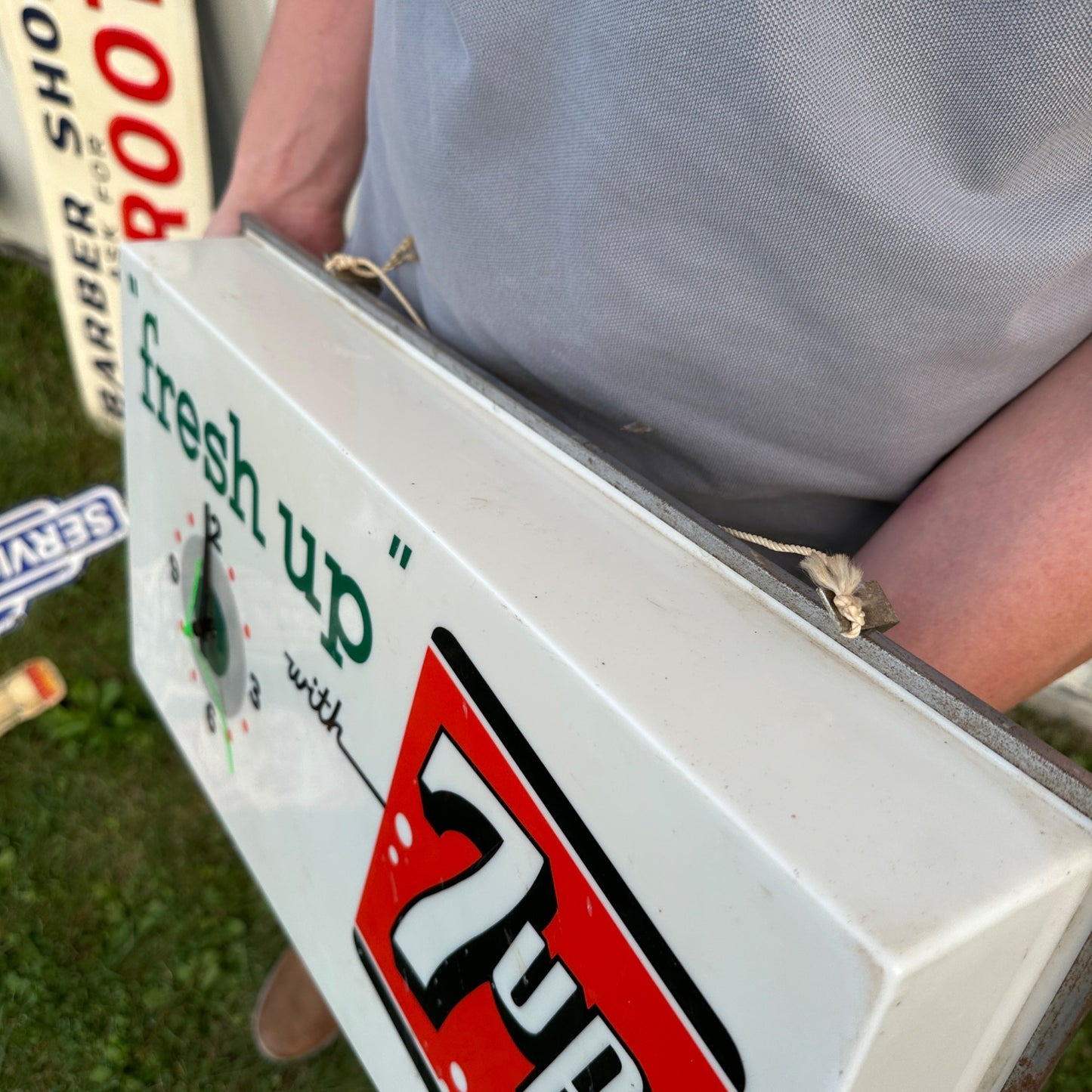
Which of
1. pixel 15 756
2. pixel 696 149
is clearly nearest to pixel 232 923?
pixel 15 756

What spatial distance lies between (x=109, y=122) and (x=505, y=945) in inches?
69.7

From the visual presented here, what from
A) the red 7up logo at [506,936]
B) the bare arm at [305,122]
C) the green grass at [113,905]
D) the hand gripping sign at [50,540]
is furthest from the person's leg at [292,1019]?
the bare arm at [305,122]

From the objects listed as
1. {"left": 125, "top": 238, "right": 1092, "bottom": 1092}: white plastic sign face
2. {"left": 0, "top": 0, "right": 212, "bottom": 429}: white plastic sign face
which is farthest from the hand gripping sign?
{"left": 125, "top": 238, "right": 1092, "bottom": 1092}: white plastic sign face

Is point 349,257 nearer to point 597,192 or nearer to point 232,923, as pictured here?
point 597,192

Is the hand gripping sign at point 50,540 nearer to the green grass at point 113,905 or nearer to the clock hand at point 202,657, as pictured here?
the green grass at point 113,905

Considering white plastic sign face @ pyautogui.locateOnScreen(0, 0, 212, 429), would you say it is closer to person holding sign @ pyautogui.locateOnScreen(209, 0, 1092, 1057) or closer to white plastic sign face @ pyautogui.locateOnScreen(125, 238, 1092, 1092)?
white plastic sign face @ pyautogui.locateOnScreen(125, 238, 1092, 1092)

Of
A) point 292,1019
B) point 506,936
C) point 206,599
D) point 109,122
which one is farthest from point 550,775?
→ point 109,122

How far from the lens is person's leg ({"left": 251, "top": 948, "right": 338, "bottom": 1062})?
1.34 metres

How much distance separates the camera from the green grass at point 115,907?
4.45 ft

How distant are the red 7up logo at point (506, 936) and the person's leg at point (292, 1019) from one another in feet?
2.64

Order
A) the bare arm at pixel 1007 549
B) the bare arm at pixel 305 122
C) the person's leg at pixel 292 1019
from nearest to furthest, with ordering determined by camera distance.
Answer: the bare arm at pixel 1007 549 < the bare arm at pixel 305 122 < the person's leg at pixel 292 1019

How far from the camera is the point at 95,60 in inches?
62.8

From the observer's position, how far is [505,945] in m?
0.52

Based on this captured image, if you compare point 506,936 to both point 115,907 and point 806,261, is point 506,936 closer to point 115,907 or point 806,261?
point 806,261
